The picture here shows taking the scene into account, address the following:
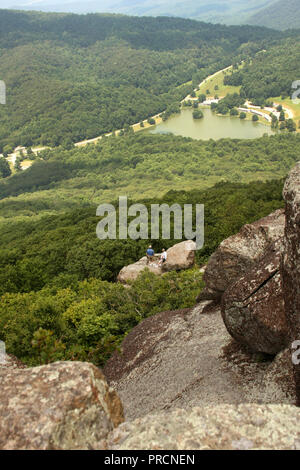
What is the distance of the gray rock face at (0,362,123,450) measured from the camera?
5.31m

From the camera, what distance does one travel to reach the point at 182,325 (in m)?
14.1

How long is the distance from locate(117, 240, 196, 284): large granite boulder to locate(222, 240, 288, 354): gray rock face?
16217 mm

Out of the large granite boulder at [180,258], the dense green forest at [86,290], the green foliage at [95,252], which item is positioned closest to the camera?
the dense green forest at [86,290]

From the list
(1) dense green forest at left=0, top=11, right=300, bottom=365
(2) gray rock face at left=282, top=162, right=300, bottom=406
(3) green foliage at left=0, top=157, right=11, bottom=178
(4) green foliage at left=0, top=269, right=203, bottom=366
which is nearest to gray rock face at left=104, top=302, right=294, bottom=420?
(1) dense green forest at left=0, top=11, right=300, bottom=365

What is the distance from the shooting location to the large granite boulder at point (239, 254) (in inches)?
568

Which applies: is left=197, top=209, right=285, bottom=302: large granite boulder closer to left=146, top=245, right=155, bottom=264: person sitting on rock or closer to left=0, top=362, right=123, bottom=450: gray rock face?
left=0, top=362, right=123, bottom=450: gray rock face

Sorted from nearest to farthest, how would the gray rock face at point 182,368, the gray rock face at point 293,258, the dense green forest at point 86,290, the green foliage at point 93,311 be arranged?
the gray rock face at point 293,258, the gray rock face at point 182,368, the dense green forest at point 86,290, the green foliage at point 93,311

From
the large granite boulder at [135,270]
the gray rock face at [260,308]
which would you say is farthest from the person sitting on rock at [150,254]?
the gray rock face at [260,308]

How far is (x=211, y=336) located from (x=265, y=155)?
144m

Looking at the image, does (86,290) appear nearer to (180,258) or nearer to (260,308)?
(180,258)

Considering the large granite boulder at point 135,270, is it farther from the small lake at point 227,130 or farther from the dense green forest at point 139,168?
the small lake at point 227,130

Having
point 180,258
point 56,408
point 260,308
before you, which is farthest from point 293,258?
point 180,258

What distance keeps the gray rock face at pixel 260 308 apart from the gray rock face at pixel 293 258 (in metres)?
1.97
